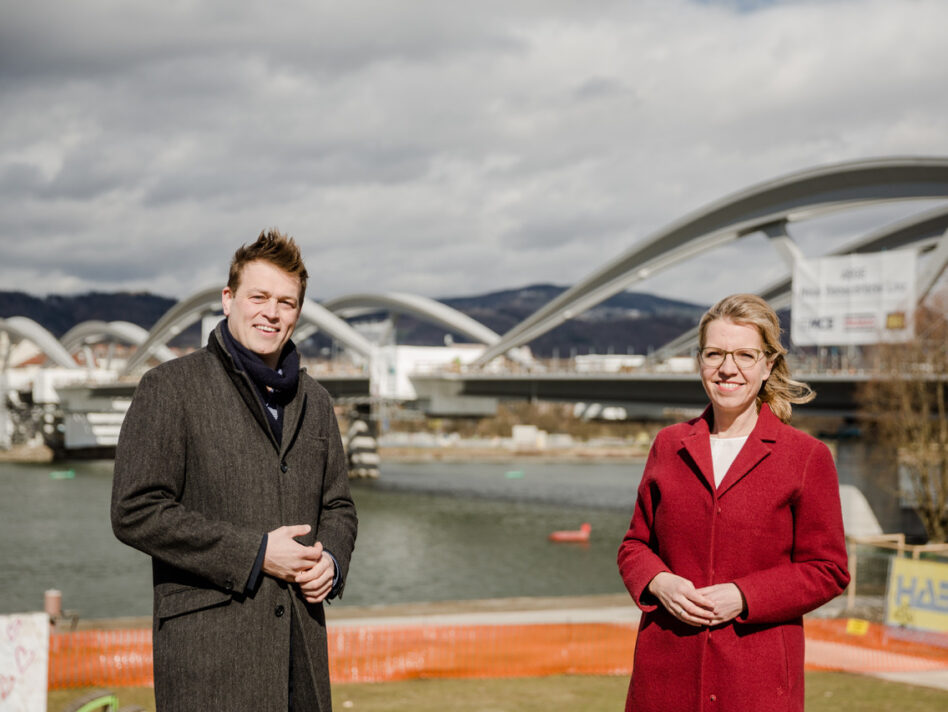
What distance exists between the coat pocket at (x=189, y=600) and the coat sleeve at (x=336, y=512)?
39 centimetres

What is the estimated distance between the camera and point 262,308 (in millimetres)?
3367

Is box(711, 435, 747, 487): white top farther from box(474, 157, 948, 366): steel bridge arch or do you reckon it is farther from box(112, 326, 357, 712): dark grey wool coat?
box(474, 157, 948, 366): steel bridge arch

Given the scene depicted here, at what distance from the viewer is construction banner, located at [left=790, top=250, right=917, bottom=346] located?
118 ft

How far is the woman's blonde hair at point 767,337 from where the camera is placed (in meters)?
3.47

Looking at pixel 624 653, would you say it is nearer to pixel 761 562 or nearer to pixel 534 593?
pixel 761 562

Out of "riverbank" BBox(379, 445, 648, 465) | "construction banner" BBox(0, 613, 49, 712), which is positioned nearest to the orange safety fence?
"construction banner" BBox(0, 613, 49, 712)

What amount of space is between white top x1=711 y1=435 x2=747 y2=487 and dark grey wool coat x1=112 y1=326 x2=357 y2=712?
1311 millimetres

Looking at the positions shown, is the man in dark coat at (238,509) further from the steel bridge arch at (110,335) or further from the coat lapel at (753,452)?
the steel bridge arch at (110,335)

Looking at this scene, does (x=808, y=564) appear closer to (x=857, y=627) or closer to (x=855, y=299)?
(x=857, y=627)

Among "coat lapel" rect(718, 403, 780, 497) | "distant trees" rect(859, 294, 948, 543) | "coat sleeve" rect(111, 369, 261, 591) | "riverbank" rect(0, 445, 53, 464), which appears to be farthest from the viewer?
"riverbank" rect(0, 445, 53, 464)

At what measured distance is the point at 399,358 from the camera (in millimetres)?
60094

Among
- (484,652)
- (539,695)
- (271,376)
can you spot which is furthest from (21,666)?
(484,652)

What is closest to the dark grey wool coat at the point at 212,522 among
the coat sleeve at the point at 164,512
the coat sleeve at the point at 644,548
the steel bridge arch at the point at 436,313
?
the coat sleeve at the point at 164,512

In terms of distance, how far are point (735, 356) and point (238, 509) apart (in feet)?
5.33
